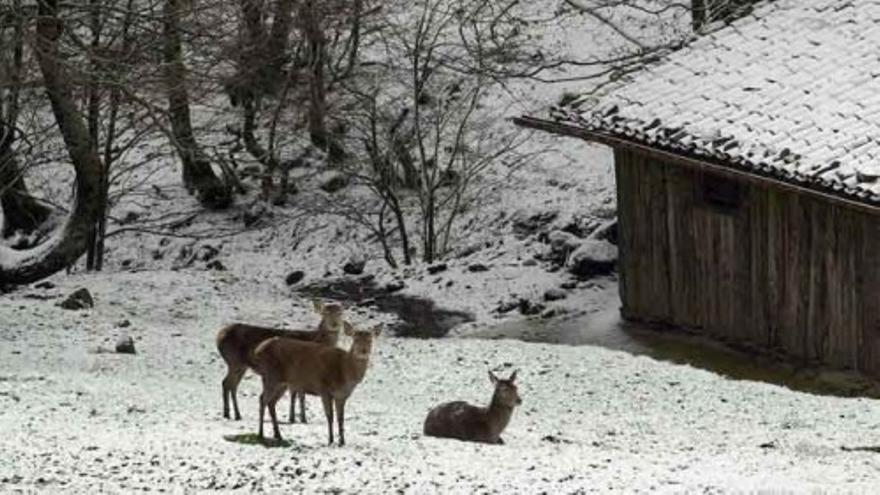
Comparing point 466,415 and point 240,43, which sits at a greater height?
point 240,43

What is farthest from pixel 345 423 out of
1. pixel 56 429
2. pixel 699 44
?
pixel 699 44

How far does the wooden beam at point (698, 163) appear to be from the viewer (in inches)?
755

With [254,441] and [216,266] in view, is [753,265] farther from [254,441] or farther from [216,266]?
[216,266]

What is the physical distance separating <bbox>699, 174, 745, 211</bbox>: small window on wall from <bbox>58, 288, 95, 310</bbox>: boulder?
28.3 feet

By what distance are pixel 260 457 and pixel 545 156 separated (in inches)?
918

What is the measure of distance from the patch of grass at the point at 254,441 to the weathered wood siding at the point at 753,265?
9254 millimetres

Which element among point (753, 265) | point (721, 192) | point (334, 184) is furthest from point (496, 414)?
point (334, 184)

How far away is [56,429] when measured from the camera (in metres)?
13.3

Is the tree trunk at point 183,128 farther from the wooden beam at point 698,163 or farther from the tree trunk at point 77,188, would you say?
the wooden beam at point 698,163

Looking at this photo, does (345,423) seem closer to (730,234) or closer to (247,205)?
(730,234)

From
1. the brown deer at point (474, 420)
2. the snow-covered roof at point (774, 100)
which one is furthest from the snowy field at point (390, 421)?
the snow-covered roof at point (774, 100)

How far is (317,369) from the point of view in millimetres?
12586

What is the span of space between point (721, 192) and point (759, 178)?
238cm

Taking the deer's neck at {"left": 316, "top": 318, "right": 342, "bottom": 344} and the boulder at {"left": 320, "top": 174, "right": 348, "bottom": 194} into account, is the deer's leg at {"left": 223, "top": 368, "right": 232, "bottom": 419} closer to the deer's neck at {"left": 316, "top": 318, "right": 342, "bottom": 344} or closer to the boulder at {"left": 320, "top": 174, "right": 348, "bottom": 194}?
the deer's neck at {"left": 316, "top": 318, "right": 342, "bottom": 344}
